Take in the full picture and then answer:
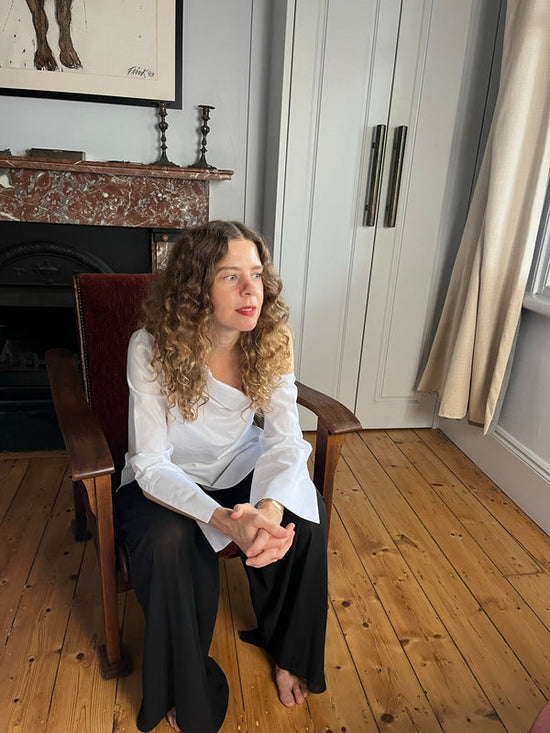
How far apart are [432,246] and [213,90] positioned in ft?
3.97

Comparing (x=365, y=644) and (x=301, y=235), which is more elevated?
(x=301, y=235)

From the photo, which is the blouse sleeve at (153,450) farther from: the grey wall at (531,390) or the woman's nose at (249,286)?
the grey wall at (531,390)

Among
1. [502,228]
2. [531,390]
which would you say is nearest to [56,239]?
[502,228]

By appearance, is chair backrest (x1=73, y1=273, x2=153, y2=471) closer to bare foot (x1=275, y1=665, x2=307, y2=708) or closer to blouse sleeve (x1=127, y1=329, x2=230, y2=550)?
blouse sleeve (x1=127, y1=329, x2=230, y2=550)

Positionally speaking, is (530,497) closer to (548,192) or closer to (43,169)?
(548,192)

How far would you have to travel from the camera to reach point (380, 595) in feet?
5.63

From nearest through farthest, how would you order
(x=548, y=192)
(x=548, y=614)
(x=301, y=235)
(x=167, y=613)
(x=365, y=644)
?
(x=167, y=613) < (x=365, y=644) < (x=548, y=614) < (x=548, y=192) < (x=301, y=235)

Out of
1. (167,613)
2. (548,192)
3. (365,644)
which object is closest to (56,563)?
(167,613)

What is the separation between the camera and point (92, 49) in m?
2.29

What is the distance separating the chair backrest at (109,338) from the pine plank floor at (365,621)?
1.55ft

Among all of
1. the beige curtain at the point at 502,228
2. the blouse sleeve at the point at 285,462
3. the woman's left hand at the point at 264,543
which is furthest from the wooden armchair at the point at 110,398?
the beige curtain at the point at 502,228

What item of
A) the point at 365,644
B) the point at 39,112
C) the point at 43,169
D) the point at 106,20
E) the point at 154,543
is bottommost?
the point at 365,644

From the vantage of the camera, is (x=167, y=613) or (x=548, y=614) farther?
(x=548, y=614)

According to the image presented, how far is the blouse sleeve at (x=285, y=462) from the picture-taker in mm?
1286
